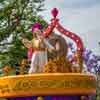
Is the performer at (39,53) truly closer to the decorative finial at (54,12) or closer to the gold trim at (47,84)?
the decorative finial at (54,12)

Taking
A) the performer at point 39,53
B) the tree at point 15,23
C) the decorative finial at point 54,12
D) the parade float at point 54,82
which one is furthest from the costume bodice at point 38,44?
the tree at point 15,23

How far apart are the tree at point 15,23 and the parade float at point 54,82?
15.6m

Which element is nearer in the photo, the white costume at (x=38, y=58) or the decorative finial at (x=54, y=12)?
the white costume at (x=38, y=58)

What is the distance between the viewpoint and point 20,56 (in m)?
33.4

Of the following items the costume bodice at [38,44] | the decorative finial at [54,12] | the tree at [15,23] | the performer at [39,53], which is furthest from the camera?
the tree at [15,23]

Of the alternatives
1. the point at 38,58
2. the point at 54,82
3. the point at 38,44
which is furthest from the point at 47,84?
the point at 38,44

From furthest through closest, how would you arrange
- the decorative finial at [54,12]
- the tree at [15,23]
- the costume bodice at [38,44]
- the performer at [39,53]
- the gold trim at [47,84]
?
the tree at [15,23] → the decorative finial at [54,12] → the costume bodice at [38,44] → the performer at [39,53] → the gold trim at [47,84]

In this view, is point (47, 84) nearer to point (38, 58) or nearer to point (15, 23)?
point (38, 58)

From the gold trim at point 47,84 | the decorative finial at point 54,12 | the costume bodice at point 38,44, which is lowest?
the gold trim at point 47,84

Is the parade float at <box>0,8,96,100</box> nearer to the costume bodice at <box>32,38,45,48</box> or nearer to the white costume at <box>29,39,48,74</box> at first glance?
the white costume at <box>29,39,48,74</box>

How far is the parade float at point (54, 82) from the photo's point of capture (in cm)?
1695

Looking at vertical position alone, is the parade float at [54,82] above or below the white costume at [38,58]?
below

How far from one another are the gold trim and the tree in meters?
16.2

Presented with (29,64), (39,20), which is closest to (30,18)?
(39,20)
